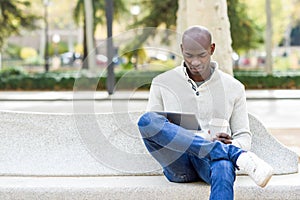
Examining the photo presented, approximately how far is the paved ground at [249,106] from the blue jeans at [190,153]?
0.66 metres

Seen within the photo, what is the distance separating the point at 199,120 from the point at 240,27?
86.4 feet

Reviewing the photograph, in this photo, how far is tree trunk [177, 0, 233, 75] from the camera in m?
9.37

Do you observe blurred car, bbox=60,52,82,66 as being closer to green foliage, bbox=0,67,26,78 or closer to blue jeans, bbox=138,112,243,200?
green foliage, bbox=0,67,26,78

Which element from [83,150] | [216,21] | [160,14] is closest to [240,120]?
[83,150]

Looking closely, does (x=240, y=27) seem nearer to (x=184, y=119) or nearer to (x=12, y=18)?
(x=12, y=18)

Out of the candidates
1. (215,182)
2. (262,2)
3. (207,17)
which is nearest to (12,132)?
(215,182)

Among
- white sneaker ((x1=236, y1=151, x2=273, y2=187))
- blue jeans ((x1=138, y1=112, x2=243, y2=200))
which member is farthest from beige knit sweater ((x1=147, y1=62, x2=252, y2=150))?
white sneaker ((x1=236, y1=151, x2=273, y2=187))

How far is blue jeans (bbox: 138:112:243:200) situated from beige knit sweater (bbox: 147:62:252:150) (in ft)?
0.77

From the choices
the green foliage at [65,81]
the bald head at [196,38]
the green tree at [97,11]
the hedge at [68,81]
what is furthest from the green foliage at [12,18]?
the bald head at [196,38]

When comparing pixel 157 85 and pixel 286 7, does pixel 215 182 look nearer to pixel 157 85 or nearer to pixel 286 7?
pixel 157 85

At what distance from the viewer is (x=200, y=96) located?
4137 millimetres

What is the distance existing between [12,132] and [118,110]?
2.72 ft

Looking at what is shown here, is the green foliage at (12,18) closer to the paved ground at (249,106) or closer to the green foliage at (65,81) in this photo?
the green foliage at (65,81)

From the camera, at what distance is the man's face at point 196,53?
4008mm
